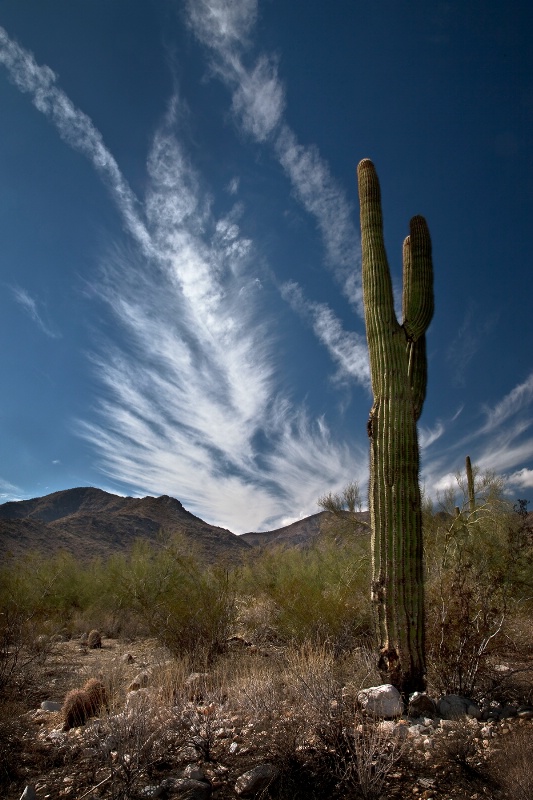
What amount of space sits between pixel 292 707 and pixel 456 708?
163 cm

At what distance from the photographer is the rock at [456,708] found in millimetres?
4582

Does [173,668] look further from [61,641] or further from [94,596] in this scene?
[94,596]

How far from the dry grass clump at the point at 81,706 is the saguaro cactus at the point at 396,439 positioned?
10.8ft

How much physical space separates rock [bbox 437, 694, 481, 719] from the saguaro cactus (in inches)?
13.4

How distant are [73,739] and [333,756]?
260cm

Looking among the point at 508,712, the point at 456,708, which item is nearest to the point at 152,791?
the point at 456,708

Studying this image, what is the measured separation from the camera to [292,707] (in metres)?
4.40

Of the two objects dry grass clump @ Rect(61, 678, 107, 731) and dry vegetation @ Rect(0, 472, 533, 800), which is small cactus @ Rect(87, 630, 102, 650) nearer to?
dry vegetation @ Rect(0, 472, 533, 800)

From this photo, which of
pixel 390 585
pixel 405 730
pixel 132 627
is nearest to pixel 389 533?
pixel 390 585

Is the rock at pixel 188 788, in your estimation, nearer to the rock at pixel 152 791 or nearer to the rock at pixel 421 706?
the rock at pixel 152 791

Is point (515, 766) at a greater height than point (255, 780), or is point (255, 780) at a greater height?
point (515, 766)

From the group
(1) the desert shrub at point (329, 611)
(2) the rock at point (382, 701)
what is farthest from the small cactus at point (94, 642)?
(2) the rock at point (382, 701)

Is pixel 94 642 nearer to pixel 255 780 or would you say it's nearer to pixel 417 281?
pixel 255 780

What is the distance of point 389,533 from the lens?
5590 mm
